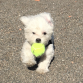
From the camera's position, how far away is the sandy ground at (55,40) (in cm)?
369

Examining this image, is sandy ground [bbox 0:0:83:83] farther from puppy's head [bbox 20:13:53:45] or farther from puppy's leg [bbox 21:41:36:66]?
puppy's head [bbox 20:13:53:45]

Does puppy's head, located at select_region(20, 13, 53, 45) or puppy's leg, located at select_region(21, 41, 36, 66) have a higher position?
puppy's head, located at select_region(20, 13, 53, 45)

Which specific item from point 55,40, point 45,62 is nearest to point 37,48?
point 45,62

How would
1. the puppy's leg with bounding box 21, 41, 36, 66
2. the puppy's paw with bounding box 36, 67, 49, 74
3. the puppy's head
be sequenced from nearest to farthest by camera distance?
1. the puppy's head
2. the puppy's leg with bounding box 21, 41, 36, 66
3. the puppy's paw with bounding box 36, 67, 49, 74

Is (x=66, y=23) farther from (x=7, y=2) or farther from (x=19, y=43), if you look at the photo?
(x=7, y=2)

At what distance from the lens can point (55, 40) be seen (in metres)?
5.12

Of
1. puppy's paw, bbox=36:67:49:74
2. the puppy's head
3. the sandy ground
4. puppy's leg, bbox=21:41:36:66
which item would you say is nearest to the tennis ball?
the puppy's head

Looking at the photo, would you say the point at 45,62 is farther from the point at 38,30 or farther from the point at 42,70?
the point at 38,30

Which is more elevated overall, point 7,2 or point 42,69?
point 42,69

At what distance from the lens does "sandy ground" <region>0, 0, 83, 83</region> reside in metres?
3.69

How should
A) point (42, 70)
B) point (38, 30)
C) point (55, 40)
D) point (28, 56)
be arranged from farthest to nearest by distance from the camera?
point (55, 40), point (42, 70), point (28, 56), point (38, 30)

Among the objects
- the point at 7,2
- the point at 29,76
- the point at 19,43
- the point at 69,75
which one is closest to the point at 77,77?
the point at 69,75

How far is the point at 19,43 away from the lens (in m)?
4.85

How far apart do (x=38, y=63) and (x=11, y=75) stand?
770mm
